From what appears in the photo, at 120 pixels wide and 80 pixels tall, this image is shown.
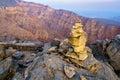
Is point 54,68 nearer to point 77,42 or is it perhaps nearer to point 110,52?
point 77,42

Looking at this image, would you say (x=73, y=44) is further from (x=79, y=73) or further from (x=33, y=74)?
(x=33, y=74)

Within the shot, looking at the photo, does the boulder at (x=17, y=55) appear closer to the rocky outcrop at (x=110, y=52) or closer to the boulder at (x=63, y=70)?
the boulder at (x=63, y=70)

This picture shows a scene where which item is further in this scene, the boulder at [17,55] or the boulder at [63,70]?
the boulder at [17,55]

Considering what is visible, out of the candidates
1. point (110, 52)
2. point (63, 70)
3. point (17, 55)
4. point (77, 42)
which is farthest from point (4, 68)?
point (110, 52)

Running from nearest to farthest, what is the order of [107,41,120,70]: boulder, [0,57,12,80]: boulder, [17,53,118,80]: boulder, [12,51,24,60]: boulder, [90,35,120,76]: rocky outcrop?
[17,53,118,80]: boulder → [0,57,12,80]: boulder → [12,51,24,60]: boulder → [107,41,120,70]: boulder → [90,35,120,76]: rocky outcrop

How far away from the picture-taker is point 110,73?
36781 mm

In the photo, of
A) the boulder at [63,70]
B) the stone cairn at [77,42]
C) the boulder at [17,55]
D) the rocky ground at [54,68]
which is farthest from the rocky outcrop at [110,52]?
the boulder at [17,55]

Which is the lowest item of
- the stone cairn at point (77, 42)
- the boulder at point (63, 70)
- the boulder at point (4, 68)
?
the boulder at point (4, 68)

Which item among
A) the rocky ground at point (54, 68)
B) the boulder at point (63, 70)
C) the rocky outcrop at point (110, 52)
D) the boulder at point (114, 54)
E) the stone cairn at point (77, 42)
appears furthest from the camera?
the rocky outcrop at point (110, 52)

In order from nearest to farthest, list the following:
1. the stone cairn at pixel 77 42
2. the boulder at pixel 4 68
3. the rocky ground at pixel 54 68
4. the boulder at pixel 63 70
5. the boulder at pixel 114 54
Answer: the boulder at pixel 63 70
the rocky ground at pixel 54 68
the stone cairn at pixel 77 42
the boulder at pixel 4 68
the boulder at pixel 114 54

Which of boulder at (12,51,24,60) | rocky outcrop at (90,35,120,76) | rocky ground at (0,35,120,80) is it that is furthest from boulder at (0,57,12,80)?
rocky outcrop at (90,35,120,76)

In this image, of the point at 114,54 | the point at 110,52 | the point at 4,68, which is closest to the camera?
the point at 4,68

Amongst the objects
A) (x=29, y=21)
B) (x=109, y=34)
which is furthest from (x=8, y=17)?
(x=109, y=34)

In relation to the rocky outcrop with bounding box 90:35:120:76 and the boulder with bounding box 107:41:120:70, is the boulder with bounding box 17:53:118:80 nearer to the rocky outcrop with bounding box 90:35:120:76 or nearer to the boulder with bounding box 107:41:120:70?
the boulder with bounding box 107:41:120:70
